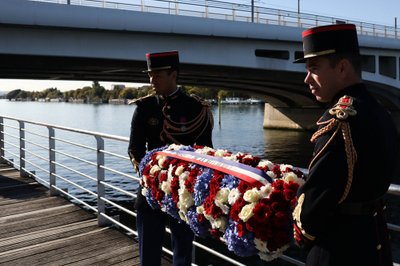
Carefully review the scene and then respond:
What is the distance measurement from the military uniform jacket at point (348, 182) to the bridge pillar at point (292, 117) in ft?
117

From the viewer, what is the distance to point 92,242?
4.96 m

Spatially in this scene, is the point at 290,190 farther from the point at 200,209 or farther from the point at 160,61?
the point at 160,61

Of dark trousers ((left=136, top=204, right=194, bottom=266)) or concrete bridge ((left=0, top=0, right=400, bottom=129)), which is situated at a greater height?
concrete bridge ((left=0, top=0, right=400, bottom=129))

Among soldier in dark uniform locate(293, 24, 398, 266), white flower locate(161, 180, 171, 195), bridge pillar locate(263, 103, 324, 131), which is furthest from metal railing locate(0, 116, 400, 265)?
bridge pillar locate(263, 103, 324, 131)

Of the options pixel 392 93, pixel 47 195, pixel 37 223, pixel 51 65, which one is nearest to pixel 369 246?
pixel 37 223

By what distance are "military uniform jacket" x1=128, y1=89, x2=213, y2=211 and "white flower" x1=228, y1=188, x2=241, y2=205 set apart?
3.16 ft

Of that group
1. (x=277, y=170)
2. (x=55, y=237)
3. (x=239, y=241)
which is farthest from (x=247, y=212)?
(x=55, y=237)

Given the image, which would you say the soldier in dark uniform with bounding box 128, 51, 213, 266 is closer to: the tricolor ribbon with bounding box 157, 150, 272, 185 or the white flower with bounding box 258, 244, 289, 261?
the tricolor ribbon with bounding box 157, 150, 272, 185

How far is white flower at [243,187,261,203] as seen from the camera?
82.9 inches

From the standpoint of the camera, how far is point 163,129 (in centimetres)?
314

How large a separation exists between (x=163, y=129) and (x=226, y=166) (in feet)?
2.68

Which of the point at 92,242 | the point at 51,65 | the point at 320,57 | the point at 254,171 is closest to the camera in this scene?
the point at 320,57

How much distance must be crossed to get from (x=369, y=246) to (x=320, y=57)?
80 centimetres

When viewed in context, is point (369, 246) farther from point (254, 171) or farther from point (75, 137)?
point (75, 137)
